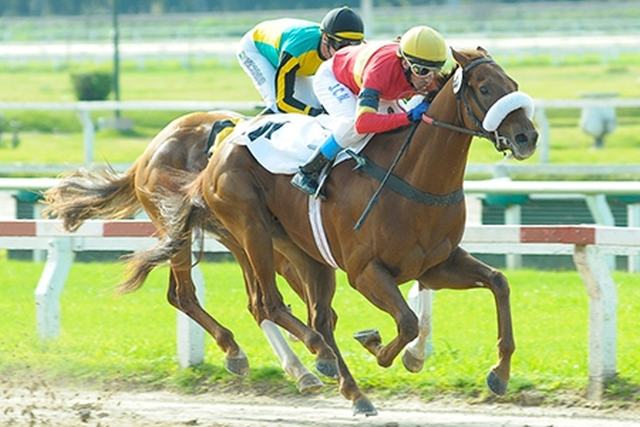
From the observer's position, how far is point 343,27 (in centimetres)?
674

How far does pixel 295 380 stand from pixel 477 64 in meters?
1.70

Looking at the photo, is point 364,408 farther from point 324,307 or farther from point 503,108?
point 503,108

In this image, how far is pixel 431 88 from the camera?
604cm

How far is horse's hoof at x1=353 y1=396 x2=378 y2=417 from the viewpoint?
5.95 metres

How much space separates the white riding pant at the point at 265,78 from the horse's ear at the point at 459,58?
56.9 inches

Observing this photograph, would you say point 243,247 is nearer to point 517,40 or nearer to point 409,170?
point 409,170

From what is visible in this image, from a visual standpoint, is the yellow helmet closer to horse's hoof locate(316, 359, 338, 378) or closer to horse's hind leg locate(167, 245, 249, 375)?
horse's hoof locate(316, 359, 338, 378)

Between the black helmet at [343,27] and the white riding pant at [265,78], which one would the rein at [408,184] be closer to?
the black helmet at [343,27]

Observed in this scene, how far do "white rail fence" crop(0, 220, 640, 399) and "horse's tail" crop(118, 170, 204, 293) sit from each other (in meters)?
0.29

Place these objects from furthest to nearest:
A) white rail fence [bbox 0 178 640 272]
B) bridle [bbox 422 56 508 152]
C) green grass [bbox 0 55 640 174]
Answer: green grass [bbox 0 55 640 174]
white rail fence [bbox 0 178 640 272]
bridle [bbox 422 56 508 152]

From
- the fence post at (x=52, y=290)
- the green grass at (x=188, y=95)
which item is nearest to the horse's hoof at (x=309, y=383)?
the fence post at (x=52, y=290)

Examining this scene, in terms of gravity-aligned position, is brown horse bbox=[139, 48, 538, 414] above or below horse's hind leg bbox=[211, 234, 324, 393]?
above

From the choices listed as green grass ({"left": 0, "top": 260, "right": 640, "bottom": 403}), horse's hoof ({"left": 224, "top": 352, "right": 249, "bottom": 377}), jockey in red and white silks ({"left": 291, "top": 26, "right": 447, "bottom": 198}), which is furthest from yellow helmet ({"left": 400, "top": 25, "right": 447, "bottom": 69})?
horse's hoof ({"left": 224, "top": 352, "right": 249, "bottom": 377})

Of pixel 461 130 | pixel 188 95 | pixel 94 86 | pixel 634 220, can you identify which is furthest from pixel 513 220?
pixel 188 95
